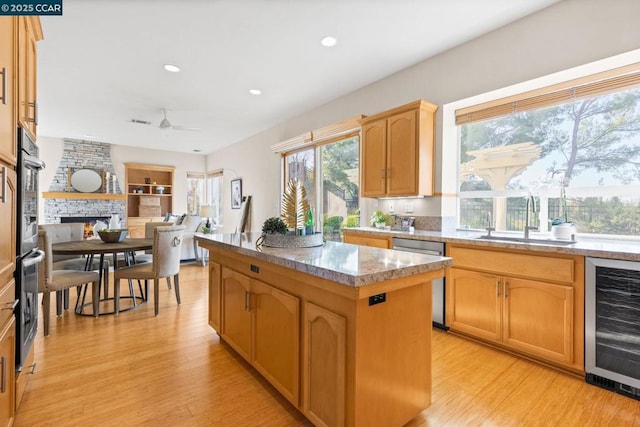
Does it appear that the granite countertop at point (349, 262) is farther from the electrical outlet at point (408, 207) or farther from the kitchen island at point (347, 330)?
the electrical outlet at point (408, 207)

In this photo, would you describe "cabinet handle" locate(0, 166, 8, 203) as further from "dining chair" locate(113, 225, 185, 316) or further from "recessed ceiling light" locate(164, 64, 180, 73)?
"recessed ceiling light" locate(164, 64, 180, 73)

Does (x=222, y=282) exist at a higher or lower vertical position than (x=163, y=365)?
higher

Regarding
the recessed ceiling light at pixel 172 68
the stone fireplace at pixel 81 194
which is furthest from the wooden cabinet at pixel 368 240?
the stone fireplace at pixel 81 194

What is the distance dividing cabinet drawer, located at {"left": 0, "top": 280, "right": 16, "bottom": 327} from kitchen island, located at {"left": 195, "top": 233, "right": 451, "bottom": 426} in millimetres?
1111

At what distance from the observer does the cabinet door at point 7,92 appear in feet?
4.54

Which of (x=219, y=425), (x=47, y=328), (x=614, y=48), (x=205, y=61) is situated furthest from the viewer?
(x=205, y=61)

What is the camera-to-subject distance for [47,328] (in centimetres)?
284

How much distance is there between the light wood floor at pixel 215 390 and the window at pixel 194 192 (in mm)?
6265

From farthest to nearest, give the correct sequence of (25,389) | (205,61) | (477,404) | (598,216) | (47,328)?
(205,61) < (47,328) < (598,216) < (25,389) < (477,404)

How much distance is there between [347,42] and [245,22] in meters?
0.94

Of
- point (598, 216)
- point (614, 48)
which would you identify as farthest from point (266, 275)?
point (614, 48)

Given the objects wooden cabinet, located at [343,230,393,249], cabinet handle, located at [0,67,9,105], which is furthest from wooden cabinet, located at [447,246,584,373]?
cabinet handle, located at [0,67,9,105]

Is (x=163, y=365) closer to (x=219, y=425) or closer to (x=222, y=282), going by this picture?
(x=222, y=282)

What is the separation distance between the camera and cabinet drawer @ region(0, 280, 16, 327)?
4.51 ft
